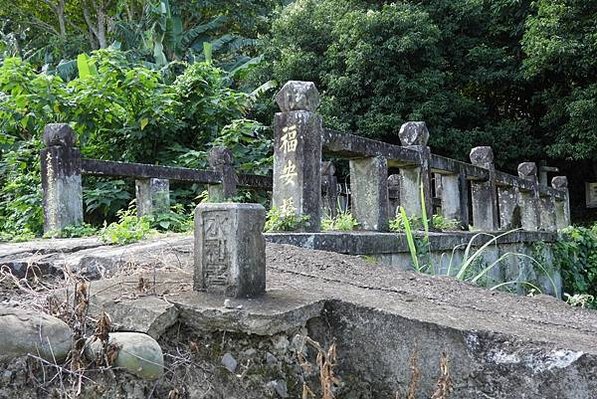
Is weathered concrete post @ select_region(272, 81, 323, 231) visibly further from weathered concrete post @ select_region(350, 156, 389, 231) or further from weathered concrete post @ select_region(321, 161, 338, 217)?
weathered concrete post @ select_region(321, 161, 338, 217)

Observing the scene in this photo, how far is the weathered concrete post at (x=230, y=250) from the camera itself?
2609mm

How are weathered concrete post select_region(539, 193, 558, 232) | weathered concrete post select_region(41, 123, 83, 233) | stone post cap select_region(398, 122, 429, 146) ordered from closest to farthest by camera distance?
weathered concrete post select_region(41, 123, 83, 233) < stone post cap select_region(398, 122, 429, 146) < weathered concrete post select_region(539, 193, 558, 232)

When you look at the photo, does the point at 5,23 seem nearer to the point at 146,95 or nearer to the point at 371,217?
the point at 146,95

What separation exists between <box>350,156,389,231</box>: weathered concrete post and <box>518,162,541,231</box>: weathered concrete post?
5.28 m

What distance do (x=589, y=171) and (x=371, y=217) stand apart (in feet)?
56.7

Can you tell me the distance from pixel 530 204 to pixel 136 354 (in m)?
9.50

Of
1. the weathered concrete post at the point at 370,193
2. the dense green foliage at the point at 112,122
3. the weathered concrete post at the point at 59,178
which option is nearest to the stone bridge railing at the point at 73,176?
the weathered concrete post at the point at 59,178

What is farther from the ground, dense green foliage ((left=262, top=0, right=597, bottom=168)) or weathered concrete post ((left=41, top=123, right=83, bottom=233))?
dense green foliage ((left=262, top=0, right=597, bottom=168))

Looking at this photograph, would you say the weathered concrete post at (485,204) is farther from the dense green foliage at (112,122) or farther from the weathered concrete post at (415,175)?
the dense green foliage at (112,122)

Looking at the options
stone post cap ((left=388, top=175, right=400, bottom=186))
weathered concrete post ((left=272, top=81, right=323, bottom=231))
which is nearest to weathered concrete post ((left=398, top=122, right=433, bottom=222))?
weathered concrete post ((left=272, top=81, right=323, bottom=231))

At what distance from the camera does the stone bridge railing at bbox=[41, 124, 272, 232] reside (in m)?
6.36

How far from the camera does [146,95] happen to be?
368 inches

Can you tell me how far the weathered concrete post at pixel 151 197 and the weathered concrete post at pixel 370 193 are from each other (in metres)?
2.39

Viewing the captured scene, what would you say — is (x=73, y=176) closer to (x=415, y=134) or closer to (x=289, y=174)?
(x=289, y=174)
